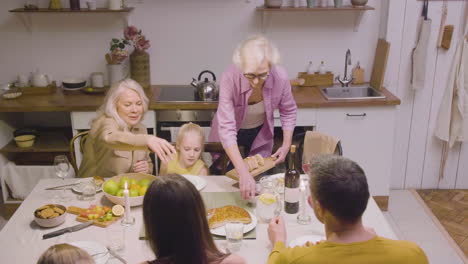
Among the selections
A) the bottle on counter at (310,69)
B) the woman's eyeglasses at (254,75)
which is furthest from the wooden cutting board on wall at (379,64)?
the woman's eyeglasses at (254,75)

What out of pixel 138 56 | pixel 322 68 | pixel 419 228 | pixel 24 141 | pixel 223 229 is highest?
pixel 138 56

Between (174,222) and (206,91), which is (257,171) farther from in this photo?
(206,91)

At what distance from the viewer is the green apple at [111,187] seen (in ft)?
7.90

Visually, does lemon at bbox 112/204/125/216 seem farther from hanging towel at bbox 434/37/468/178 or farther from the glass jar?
hanging towel at bbox 434/37/468/178

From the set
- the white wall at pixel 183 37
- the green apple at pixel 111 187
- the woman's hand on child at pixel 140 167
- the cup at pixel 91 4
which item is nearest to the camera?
the green apple at pixel 111 187

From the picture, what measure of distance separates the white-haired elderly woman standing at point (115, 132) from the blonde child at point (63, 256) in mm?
1076

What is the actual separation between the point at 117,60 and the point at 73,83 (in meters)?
0.40

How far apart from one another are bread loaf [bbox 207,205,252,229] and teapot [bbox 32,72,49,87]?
8.09 feet

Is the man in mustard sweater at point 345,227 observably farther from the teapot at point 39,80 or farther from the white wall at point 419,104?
the teapot at point 39,80

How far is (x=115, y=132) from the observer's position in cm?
265

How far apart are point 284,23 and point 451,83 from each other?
1.46 metres

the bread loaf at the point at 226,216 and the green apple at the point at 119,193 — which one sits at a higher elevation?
the green apple at the point at 119,193

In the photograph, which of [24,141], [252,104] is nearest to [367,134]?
[252,104]

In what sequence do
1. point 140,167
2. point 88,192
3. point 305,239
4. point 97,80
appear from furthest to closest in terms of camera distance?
1. point 97,80
2. point 140,167
3. point 88,192
4. point 305,239
